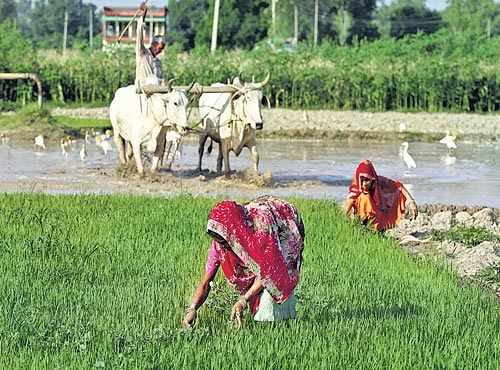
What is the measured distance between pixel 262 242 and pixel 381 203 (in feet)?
13.8

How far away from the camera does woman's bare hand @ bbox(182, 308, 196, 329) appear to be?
17.0 ft

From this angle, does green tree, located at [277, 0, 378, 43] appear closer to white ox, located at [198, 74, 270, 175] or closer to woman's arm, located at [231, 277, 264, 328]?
white ox, located at [198, 74, 270, 175]

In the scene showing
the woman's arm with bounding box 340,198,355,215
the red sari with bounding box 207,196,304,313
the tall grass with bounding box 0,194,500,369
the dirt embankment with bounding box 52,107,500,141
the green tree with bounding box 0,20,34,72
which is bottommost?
the tall grass with bounding box 0,194,500,369

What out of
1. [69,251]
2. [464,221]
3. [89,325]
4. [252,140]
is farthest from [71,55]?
[89,325]

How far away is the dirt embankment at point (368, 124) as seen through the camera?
69.8 feet

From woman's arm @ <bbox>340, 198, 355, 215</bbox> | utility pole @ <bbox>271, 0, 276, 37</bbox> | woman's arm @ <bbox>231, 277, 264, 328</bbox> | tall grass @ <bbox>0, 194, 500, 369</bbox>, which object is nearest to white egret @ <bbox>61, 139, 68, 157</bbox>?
A: tall grass @ <bbox>0, 194, 500, 369</bbox>

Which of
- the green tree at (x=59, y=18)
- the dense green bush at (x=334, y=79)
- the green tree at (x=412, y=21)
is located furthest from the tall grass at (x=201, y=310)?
the green tree at (x=59, y=18)

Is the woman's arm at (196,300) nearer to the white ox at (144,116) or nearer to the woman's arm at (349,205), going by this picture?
the woman's arm at (349,205)

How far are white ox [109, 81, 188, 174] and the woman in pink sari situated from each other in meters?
7.11

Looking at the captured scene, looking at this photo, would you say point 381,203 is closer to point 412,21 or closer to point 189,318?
point 189,318

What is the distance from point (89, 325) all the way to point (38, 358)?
0.57m

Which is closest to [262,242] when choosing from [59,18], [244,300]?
[244,300]

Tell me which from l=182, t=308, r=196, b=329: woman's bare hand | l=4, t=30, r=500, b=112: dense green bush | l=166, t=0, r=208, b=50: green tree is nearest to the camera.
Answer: l=182, t=308, r=196, b=329: woman's bare hand

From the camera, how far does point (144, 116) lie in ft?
42.5
